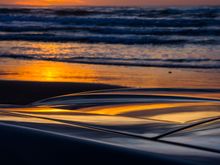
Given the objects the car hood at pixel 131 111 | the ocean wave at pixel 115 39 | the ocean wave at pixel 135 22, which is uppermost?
the car hood at pixel 131 111

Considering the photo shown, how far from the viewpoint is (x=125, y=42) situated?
23359 millimetres

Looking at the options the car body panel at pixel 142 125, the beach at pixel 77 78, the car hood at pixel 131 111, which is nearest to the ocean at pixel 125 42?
the beach at pixel 77 78

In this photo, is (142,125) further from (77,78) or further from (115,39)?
(115,39)

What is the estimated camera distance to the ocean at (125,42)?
55.6 ft

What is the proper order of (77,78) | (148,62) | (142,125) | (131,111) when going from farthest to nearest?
(148,62) → (77,78) → (131,111) → (142,125)

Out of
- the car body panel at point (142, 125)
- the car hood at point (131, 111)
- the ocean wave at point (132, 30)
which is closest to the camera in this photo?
the car body panel at point (142, 125)

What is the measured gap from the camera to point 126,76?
13.0m

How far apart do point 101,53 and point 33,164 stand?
17.7 meters

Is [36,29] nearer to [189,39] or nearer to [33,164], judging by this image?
[189,39]

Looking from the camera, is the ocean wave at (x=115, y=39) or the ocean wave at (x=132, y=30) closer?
the ocean wave at (x=115, y=39)

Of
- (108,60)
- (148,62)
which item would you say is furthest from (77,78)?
(108,60)

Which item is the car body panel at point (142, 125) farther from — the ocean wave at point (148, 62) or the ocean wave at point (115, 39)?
the ocean wave at point (115, 39)

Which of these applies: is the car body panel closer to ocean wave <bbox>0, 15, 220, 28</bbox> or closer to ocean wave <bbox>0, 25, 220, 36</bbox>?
ocean wave <bbox>0, 25, 220, 36</bbox>

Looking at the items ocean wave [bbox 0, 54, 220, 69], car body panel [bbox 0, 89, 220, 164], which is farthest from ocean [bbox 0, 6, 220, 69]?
car body panel [bbox 0, 89, 220, 164]
